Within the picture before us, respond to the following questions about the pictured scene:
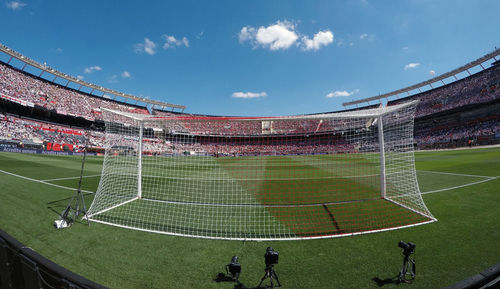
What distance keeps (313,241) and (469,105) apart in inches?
2005

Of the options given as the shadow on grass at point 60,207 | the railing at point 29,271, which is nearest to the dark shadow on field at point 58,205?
the shadow on grass at point 60,207

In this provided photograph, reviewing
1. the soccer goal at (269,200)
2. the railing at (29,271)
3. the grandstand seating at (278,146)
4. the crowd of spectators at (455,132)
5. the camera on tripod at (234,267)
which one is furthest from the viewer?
the crowd of spectators at (455,132)

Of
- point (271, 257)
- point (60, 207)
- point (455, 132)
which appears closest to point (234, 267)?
point (271, 257)

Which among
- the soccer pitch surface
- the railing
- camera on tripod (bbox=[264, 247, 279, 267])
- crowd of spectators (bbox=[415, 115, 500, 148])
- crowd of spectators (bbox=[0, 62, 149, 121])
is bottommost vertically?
the soccer pitch surface

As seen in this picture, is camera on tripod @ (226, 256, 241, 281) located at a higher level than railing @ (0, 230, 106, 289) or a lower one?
lower

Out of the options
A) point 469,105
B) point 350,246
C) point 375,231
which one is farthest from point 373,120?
point 469,105

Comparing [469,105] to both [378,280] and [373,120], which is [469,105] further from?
[378,280]

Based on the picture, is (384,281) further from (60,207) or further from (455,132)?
(455,132)

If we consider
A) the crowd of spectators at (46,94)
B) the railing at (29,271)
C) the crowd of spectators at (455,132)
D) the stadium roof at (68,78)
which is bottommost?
the railing at (29,271)

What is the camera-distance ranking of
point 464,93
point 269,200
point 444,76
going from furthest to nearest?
point 444,76 → point 464,93 → point 269,200

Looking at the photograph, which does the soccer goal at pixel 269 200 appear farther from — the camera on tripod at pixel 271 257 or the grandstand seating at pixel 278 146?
the grandstand seating at pixel 278 146

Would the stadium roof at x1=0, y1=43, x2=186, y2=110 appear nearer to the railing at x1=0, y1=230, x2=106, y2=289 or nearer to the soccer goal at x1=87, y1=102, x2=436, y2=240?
the soccer goal at x1=87, y1=102, x2=436, y2=240

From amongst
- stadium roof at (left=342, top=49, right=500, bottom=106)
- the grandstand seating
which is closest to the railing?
the grandstand seating

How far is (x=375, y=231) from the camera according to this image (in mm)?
4203
